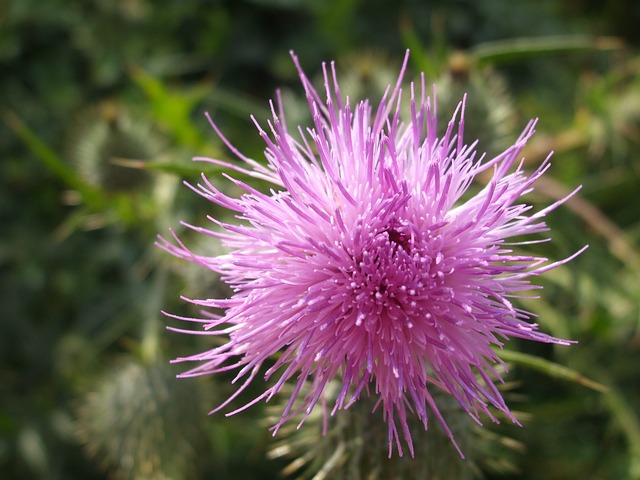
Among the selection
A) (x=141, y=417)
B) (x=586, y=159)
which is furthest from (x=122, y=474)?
(x=586, y=159)

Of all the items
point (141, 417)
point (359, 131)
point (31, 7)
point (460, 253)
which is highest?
point (31, 7)

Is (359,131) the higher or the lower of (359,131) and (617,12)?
the lower

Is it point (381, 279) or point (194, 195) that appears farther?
point (194, 195)

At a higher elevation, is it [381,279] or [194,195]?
[194,195]

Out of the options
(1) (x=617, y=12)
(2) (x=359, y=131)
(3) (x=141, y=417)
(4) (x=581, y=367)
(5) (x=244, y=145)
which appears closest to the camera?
(2) (x=359, y=131)

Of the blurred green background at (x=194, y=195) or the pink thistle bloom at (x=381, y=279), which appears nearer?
the pink thistle bloom at (x=381, y=279)

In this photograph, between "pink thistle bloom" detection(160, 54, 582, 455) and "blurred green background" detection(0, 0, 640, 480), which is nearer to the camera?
"pink thistle bloom" detection(160, 54, 582, 455)

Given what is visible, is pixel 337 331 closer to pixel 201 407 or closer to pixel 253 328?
pixel 253 328

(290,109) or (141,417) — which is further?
(290,109)
